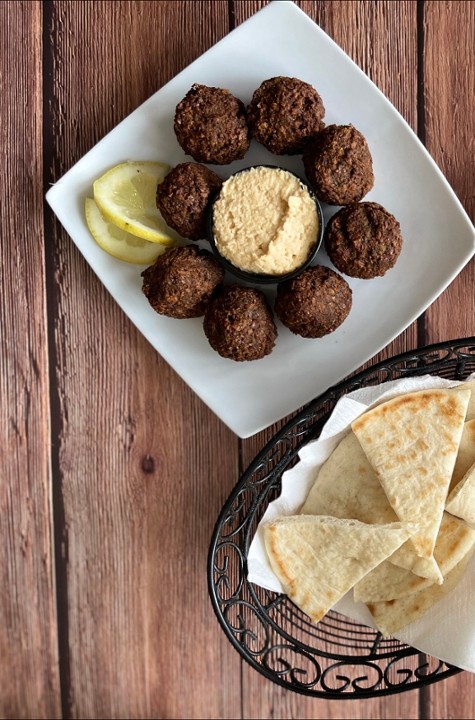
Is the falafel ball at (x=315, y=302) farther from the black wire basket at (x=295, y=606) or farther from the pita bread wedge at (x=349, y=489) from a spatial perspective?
the pita bread wedge at (x=349, y=489)

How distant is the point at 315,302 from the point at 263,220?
25 cm

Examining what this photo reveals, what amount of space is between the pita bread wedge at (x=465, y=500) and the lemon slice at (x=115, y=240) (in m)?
1.03

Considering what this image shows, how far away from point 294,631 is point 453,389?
36.1 inches

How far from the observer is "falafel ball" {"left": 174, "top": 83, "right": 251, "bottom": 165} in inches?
70.5

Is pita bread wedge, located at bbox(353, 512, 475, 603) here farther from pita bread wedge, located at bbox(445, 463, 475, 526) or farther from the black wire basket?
the black wire basket

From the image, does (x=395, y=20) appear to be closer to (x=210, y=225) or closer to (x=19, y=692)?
(x=210, y=225)

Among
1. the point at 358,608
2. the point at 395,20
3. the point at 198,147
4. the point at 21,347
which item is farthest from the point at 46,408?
the point at 395,20

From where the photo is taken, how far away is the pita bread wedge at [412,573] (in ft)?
5.85

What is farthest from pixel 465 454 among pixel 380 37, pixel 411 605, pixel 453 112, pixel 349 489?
pixel 380 37

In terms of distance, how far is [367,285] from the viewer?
1.97 meters

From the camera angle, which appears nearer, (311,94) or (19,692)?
(311,94)

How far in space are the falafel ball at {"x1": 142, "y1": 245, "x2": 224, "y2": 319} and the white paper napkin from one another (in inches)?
18.4

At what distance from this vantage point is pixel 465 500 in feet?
5.72

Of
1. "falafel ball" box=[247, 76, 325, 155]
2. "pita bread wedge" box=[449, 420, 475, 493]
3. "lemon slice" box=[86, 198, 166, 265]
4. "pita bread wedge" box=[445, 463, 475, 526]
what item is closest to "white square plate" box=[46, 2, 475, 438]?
"lemon slice" box=[86, 198, 166, 265]
